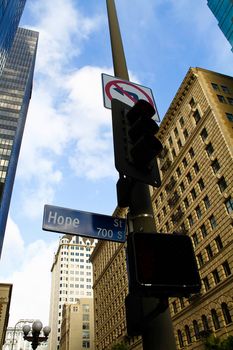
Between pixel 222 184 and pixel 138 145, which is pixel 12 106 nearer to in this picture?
pixel 222 184

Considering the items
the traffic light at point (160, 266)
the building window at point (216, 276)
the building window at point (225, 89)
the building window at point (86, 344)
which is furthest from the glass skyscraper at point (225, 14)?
the building window at point (86, 344)

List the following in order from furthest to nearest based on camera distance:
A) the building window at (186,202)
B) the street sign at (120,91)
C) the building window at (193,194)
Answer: the building window at (186,202) < the building window at (193,194) < the street sign at (120,91)

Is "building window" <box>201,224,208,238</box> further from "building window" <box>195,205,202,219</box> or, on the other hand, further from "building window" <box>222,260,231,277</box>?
"building window" <box>222,260,231,277</box>

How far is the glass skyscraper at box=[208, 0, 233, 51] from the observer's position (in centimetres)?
6056

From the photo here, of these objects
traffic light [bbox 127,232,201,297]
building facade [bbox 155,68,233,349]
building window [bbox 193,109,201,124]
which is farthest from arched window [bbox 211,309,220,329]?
traffic light [bbox 127,232,201,297]

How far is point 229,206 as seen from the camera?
33.8 m

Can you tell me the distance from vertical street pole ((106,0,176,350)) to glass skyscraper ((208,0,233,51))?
207 ft

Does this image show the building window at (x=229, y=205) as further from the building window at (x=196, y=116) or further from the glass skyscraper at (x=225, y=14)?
the glass skyscraper at (x=225, y=14)

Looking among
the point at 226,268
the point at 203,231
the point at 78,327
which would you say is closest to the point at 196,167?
the point at 203,231

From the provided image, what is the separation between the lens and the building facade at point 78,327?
11162 cm

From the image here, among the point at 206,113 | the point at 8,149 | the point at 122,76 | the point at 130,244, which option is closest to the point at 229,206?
the point at 206,113

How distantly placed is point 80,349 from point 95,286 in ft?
139

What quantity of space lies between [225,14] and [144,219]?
7007cm

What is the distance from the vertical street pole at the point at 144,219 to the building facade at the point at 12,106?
7958 cm
